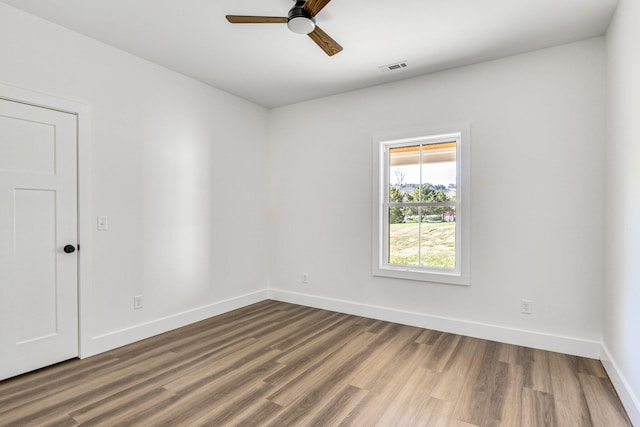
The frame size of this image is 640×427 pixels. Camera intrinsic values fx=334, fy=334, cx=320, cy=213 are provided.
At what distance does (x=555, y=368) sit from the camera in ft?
8.77

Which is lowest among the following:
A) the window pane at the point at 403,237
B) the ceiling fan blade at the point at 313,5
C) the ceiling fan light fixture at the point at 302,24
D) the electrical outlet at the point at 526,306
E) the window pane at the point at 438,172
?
the electrical outlet at the point at 526,306

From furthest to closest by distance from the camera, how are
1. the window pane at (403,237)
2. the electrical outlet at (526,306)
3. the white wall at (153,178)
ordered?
the window pane at (403,237)
the electrical outlet at (526,306)
the white wall at (153,178)

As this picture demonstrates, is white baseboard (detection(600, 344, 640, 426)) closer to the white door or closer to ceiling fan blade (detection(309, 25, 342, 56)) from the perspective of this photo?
ceiling fan blade (detection(309, 25, 342, 56))

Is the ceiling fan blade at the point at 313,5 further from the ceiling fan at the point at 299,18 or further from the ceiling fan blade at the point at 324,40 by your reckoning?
the ceiling fan blade at the point at 324,40

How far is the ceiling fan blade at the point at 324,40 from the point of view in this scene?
97.1 inches

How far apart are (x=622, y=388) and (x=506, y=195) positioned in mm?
1694

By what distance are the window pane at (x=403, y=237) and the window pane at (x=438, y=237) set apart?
7cm

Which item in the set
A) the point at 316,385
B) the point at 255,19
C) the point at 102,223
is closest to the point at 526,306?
the point at 316,385

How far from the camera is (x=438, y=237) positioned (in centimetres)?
368

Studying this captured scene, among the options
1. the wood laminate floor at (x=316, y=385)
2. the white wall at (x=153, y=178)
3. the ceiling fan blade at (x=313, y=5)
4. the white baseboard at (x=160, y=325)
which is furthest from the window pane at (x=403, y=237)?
the ceiling fan blade at (x=313, y=5)

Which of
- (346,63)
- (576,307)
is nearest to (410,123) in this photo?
(346,63)

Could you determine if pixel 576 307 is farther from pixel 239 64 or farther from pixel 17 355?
pixel 17 355

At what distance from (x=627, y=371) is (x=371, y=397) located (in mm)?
Answer: 1646

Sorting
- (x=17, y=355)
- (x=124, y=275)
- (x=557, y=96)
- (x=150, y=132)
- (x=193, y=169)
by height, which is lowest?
(x=17, y=355)
